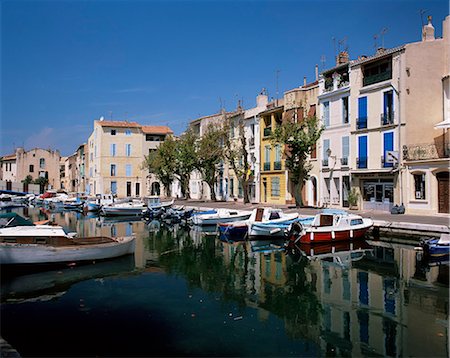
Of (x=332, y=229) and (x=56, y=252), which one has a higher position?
(x=332, y=229)

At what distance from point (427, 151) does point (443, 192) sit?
307 centimetres

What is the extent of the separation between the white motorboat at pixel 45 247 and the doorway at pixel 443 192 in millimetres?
20627

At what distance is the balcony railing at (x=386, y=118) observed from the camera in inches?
1200

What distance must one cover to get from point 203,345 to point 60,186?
9797 centimetres

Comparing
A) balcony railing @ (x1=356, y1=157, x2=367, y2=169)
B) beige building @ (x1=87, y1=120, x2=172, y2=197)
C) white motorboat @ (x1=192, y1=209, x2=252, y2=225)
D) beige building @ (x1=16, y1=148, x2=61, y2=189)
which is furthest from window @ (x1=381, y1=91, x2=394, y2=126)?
beige building @ (x1=16, y1=148, x2=61, y2=189)

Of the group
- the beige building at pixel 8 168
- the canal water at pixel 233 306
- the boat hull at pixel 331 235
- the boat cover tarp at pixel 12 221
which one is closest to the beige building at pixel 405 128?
the boat hull at pixel 331 235

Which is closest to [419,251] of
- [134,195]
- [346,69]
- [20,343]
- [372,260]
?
[372,260]

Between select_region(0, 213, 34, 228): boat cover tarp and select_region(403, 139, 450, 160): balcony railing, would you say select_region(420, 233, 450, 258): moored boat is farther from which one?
select_region(0, 213, 34, 228): boat cover tarp

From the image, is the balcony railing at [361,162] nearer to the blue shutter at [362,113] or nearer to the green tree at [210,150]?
the blue shutter at [362,113]

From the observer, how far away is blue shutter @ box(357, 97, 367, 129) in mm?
32344

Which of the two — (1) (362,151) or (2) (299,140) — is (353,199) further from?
(2) (299,140)

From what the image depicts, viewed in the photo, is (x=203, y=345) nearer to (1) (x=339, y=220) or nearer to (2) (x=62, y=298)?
(2) (x=62, y=298)

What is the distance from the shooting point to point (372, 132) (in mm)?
31641

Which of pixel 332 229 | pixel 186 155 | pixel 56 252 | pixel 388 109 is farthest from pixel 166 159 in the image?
pixel 56 252
